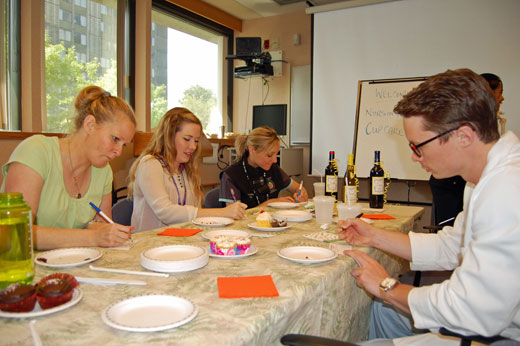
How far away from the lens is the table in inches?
27.1

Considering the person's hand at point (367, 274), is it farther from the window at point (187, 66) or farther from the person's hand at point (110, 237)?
the window at point (187, 66)

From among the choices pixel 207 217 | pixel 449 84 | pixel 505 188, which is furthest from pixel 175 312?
pixel 207 217

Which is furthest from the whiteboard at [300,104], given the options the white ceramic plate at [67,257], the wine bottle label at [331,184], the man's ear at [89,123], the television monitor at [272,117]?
the white ceramic plate at [67,257]

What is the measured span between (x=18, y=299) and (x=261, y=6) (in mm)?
5104

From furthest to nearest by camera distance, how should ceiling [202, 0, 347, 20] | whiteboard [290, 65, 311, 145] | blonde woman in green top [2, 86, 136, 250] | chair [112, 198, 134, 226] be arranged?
whiteboard [290, 65, 311, 145] < ceiling [202, 0, 347, 20] < chair [112, 198, 134, 226] < blonde woman in green top [2, 86, 136, 250]

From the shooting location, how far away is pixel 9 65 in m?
3.13

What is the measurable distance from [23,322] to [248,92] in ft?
17.4

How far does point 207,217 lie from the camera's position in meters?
1.84

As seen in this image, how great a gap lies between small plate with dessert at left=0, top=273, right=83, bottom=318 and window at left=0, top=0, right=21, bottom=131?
2852 mm

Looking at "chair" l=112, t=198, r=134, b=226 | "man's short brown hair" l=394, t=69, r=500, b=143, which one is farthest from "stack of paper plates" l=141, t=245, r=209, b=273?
"chair" l=112, t=198, r=134, b=226

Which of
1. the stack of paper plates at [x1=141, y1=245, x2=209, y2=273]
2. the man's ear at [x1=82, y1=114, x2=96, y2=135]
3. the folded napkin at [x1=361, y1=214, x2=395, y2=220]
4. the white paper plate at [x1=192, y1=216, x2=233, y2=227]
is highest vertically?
the man's ear at [x1=82, y1=114, x2=96, y2=135]

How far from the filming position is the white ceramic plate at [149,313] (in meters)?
0.70

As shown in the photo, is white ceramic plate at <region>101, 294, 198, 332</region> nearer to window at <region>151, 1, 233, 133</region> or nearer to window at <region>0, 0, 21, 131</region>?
window at <region>0, 0, 21, 131</region>

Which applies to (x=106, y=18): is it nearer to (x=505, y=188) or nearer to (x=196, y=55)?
(x=196, y=55)
